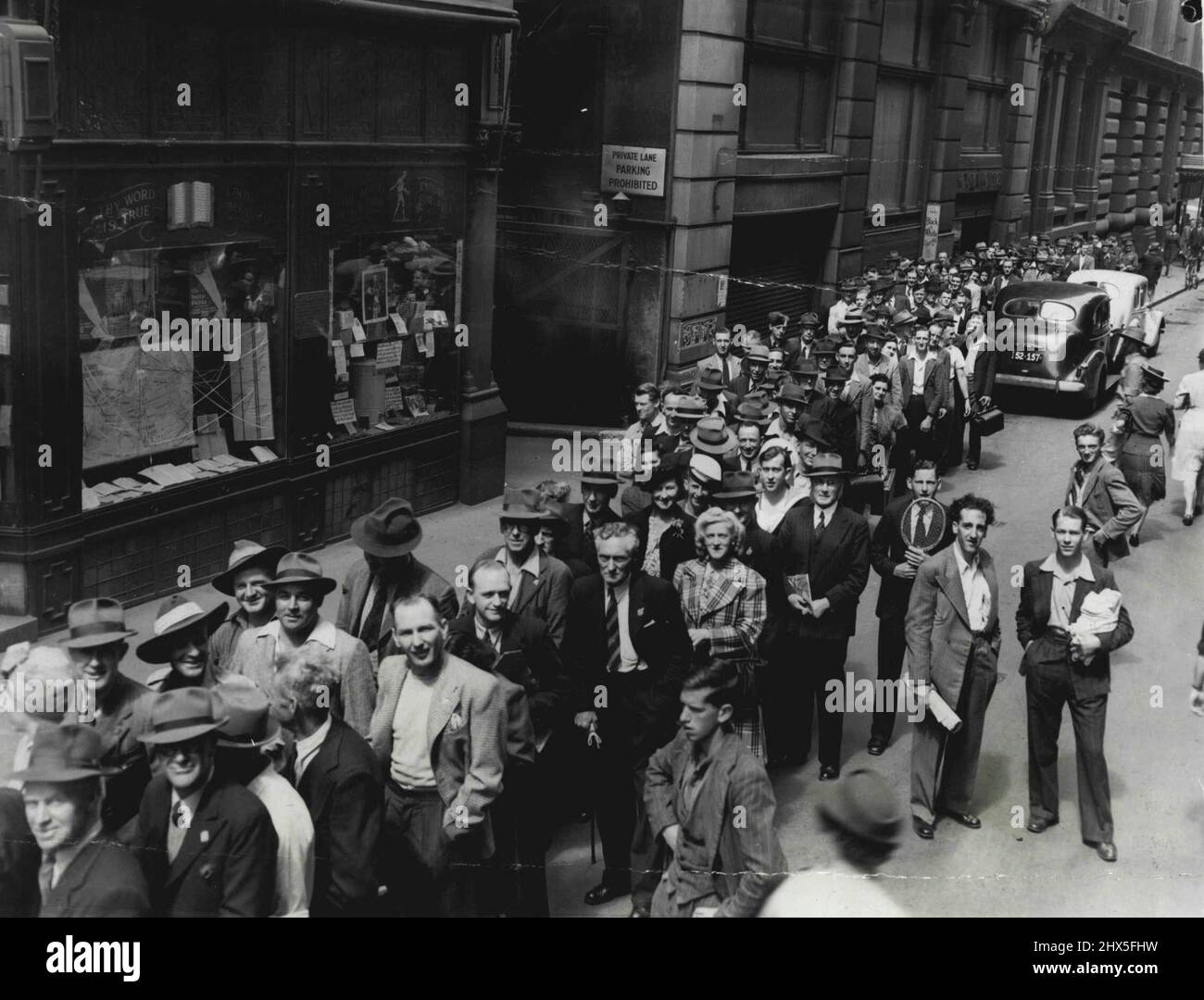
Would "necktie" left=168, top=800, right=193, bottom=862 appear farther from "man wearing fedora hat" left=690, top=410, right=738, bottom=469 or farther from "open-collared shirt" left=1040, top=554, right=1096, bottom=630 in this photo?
"man wearing fedora hat" left=690, top=410, right=738, bottom=469

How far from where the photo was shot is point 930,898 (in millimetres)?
7281

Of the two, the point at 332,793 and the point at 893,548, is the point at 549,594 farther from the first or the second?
the point at 893,548

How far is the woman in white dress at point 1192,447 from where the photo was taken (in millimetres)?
14742

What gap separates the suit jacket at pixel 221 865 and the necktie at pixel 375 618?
257 cm

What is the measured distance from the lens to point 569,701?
6.94m

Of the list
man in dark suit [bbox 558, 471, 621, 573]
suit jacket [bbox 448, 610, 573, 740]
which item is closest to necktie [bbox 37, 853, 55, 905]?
suit jacket [bbox 448, 610, 573, 740]

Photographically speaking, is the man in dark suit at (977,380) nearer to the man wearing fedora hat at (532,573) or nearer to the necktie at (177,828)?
the man wearing fedora hat at (532,573)

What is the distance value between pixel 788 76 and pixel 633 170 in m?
4.97

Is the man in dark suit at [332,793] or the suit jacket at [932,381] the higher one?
the suit jacket at [932,381]

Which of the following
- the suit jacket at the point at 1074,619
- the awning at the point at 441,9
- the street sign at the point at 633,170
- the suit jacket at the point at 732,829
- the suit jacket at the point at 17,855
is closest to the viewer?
the suit jacket at the point at 17,855

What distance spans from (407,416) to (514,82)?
6.64 m

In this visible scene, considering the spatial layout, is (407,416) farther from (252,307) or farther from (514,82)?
(514,82)

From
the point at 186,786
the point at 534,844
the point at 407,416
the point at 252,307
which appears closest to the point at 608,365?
the point at 407,416

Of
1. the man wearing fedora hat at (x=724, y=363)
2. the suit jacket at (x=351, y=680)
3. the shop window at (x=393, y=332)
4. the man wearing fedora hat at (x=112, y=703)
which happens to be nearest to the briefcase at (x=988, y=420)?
the man wearing fedora hat at (x=724, y=363)
